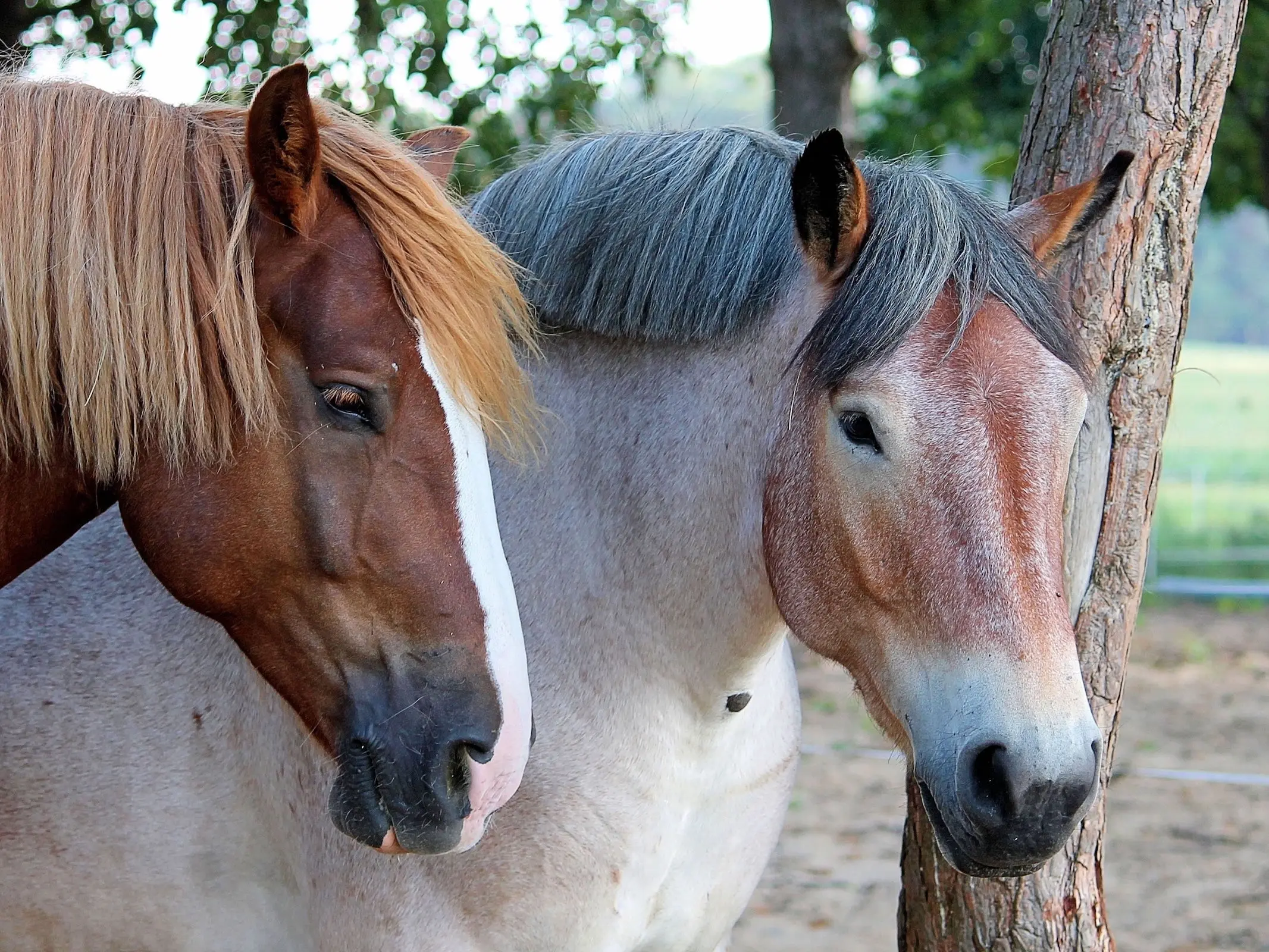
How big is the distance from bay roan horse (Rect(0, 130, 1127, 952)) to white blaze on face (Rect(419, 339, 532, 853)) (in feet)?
1.48

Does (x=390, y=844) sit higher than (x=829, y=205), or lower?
lower

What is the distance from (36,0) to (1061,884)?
6945mm

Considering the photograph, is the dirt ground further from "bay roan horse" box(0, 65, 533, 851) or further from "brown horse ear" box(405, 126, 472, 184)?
"brown horse ear" box(405, 126, 472, 184)

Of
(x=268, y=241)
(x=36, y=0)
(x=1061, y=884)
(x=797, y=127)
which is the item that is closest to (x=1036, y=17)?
(x=797, y=127)

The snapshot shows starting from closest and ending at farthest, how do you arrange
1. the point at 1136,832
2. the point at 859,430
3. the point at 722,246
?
the point at 859,430 < the point at 722,246 < the point at 1136,832

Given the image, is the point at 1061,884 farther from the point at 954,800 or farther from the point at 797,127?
the point at 797,127

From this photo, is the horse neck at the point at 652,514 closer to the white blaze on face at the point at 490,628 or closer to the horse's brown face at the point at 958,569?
the horse's brown face at the point at 958,569

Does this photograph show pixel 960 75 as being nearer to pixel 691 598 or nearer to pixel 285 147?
pixel 691 598

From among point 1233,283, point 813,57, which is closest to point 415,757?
point 813,57

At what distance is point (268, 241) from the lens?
185cm

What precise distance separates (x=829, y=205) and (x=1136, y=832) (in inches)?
188

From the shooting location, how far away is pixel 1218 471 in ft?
73.8

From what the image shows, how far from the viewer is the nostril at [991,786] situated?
1.78m

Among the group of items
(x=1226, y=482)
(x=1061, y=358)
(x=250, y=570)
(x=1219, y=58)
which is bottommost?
(x=1226, y=482)
